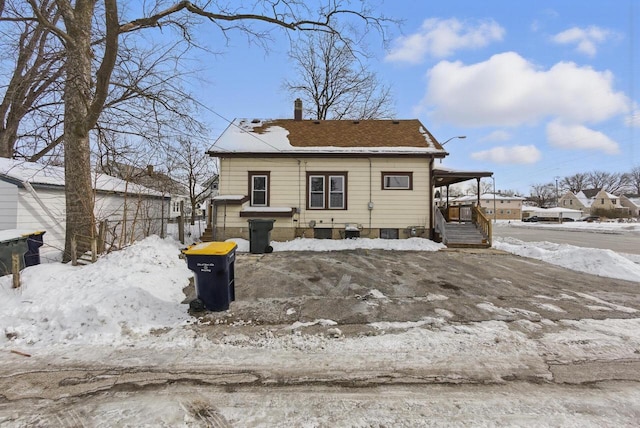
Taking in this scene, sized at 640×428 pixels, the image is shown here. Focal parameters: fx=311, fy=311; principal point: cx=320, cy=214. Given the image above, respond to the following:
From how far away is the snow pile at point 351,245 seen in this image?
11.5 metres

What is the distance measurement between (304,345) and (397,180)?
→ 34.6 feet

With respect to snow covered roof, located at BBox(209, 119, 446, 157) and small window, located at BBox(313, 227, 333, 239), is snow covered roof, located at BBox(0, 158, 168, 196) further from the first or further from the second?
small window, located at BBox(313, 227, 333, 239)

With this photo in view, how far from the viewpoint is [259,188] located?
44.3 ft

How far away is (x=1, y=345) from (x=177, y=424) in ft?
10.4

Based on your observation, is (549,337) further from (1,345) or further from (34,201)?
(34,201)

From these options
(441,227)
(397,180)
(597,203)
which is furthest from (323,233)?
(597,203)

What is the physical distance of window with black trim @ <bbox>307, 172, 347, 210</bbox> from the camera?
13391 mm

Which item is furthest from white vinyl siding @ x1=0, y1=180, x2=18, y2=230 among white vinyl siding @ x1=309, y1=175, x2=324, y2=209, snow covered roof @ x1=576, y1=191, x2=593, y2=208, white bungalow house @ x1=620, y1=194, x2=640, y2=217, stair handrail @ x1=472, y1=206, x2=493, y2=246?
snow covered roof @ x1=576, y1=191, x2=593, y2=208

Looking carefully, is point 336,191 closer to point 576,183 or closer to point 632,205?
point 632,205

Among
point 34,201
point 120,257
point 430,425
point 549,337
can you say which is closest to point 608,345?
point 549,337

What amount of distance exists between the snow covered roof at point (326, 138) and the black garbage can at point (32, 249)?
6.95 m

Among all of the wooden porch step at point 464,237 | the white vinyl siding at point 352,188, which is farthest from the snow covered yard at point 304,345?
the white vinyl siding at point 352,188

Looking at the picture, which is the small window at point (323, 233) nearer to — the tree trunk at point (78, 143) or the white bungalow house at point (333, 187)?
the white bungalow house at point (333, 187)

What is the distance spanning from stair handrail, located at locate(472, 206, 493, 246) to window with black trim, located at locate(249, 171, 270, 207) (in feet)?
30.4
